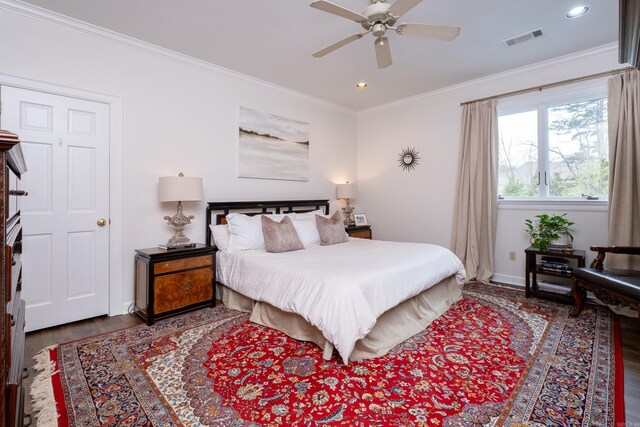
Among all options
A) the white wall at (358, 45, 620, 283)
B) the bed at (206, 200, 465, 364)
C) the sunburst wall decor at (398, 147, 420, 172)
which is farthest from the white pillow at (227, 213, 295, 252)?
the sunburst wall decor at (398, 147, 420, 172)

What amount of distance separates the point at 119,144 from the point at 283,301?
2.30m

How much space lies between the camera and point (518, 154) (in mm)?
4117

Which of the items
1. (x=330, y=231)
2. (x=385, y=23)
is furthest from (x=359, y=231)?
(x=385, y=23)

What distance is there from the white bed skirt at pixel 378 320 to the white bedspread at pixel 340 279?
155 mm

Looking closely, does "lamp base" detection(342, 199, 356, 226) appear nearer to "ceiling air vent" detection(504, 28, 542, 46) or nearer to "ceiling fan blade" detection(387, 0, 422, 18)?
"ceiling air vent" detection(504, 28, 542, 46)

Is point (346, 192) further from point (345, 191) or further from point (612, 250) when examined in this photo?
point (612, 250)

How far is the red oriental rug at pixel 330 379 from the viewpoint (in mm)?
1645

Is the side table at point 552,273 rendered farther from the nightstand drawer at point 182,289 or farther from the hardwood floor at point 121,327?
the nightstand drawer at point 182,289

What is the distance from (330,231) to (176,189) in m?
1.80

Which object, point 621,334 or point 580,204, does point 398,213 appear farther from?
point 621,334

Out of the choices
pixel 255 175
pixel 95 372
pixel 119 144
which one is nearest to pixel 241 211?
pixel 255 175

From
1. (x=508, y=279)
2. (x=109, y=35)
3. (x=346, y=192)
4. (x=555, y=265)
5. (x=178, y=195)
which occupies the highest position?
(x=109, y=35)

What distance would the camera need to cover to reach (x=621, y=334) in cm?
257

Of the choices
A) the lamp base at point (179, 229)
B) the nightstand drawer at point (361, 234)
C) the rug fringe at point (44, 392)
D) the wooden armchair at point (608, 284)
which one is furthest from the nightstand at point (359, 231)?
the rug fringe at point (44, 392)
